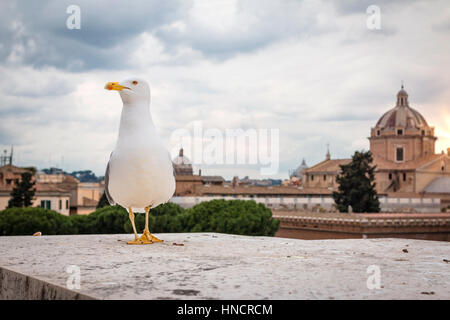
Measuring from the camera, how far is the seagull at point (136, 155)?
5.45 meters

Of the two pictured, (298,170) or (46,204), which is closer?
(46,204)

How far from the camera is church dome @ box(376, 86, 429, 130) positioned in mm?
64037

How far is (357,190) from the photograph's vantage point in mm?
35281

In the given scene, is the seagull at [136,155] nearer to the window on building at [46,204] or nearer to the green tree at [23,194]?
the green tree at [23,194]

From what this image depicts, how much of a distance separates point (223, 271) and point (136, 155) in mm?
2158

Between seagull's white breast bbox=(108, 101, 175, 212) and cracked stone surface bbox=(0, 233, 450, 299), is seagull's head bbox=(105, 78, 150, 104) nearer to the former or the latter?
seagull's white breast bbox=(108, 101, 175, 212)

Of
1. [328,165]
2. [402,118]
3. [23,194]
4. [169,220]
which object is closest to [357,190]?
[169,220]

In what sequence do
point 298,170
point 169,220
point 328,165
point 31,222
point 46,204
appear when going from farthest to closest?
point 298,170, point 328,165, point 46,204, point 169,220, point 31,222

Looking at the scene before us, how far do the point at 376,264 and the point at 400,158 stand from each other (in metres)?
63.1

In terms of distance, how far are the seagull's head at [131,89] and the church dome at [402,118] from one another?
62013mm

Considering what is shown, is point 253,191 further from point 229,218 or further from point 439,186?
point 229,218

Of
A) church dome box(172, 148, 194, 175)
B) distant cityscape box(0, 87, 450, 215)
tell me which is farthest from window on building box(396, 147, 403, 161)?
church dome box(172, 148, 194, 175)

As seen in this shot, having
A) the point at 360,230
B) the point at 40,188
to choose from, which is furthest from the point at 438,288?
the point at 40,188

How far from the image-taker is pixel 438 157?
60031mm
